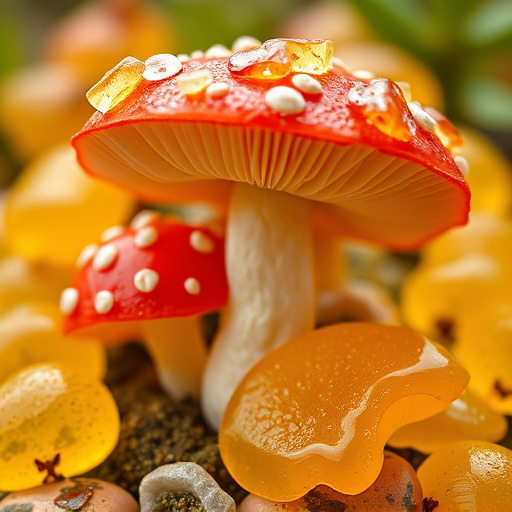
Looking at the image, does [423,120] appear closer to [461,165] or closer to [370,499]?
[461,165]

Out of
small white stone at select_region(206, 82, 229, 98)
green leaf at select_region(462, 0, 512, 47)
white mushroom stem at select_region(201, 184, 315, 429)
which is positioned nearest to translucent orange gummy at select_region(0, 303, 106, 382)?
white mushroom stem at select_region(201, 184, 315, 429)

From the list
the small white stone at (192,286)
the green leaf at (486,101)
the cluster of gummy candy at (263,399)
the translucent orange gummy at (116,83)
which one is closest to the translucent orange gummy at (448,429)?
the cluster of gummy candy at (263,399)

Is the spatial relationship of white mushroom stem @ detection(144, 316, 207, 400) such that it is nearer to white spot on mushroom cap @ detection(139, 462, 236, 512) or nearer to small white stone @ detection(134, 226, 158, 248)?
small white stone @ detection(134, 226, 158, 248)

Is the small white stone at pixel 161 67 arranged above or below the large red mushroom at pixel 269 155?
above

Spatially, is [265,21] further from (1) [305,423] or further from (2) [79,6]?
(1) [305,423]

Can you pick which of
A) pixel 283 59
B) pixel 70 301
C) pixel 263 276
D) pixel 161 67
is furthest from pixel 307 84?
pixel 70 301

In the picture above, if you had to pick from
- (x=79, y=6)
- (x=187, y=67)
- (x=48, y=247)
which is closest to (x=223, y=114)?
(x=187, y=67)

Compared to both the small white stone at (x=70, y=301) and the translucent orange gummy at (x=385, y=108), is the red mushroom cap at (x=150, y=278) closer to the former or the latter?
the small white stone at (x=70, y=301)
